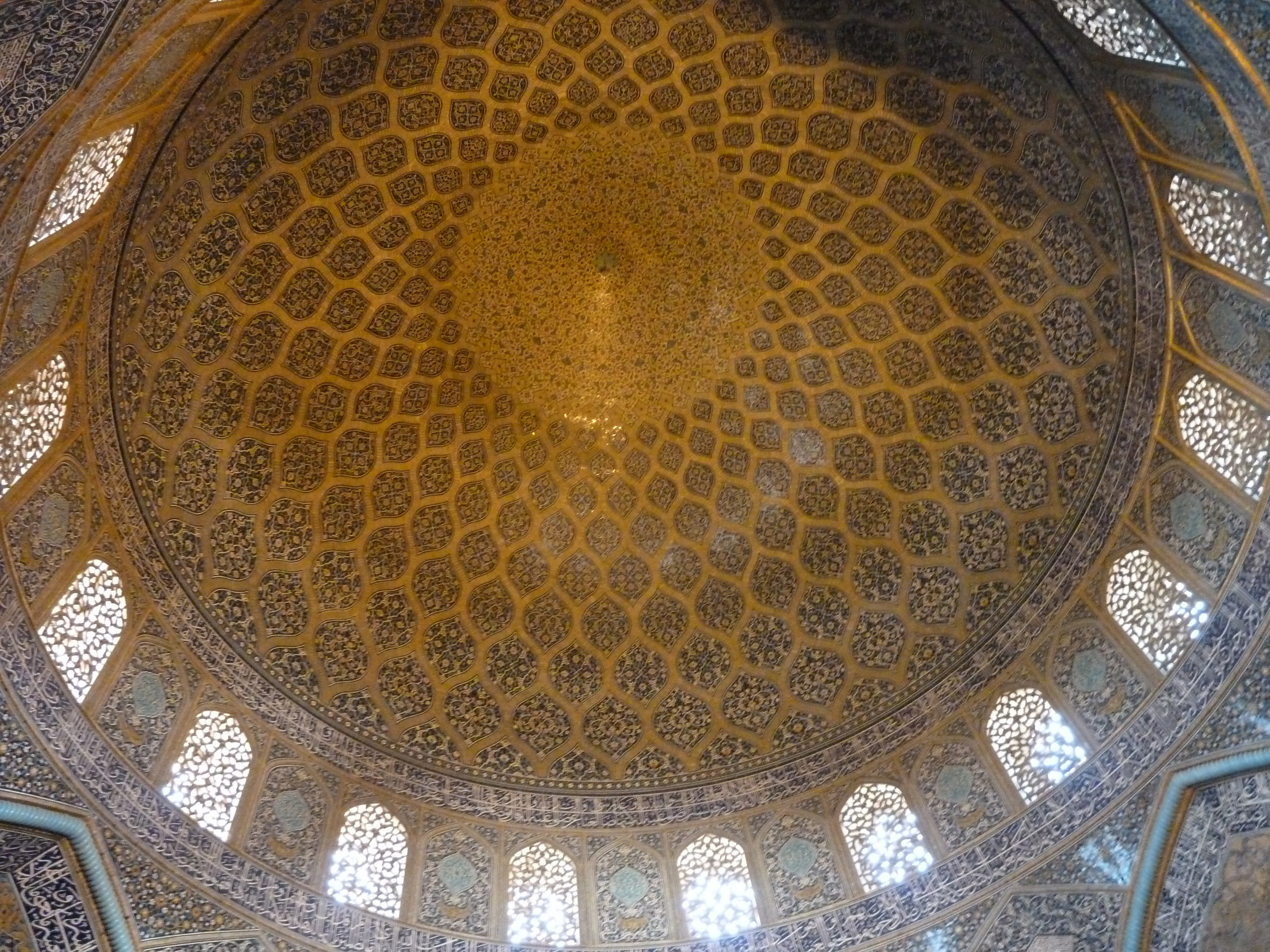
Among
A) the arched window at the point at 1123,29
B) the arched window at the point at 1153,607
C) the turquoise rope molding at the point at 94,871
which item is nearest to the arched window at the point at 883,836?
the arched window at the point at 1153,607

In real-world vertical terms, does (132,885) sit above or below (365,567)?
below

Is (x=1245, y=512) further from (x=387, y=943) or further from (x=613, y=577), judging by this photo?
(x=387, y=943)

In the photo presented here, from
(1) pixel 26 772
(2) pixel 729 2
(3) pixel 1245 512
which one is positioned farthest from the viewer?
(2) pixel 729 2

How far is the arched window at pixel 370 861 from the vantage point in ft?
35.4

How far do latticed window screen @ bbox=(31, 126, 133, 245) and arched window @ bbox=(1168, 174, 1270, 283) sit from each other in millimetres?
8082

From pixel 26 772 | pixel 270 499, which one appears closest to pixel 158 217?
pixel 270 499

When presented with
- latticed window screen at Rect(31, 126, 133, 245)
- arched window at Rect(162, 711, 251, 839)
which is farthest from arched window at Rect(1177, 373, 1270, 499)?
latticed window screen at Rect(31, 126, 133, 245)

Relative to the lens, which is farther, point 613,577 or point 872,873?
point 613,577

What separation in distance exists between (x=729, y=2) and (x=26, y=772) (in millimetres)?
8620

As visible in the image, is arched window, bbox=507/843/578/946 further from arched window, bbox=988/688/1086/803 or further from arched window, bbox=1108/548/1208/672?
arched window, bbox=1108/548/1208/672

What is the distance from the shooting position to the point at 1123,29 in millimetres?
9555

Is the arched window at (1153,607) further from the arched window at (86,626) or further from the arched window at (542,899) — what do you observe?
the arched window at (86,626)

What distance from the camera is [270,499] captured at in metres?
12.2

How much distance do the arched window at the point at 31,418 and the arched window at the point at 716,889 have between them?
21.0 feet
